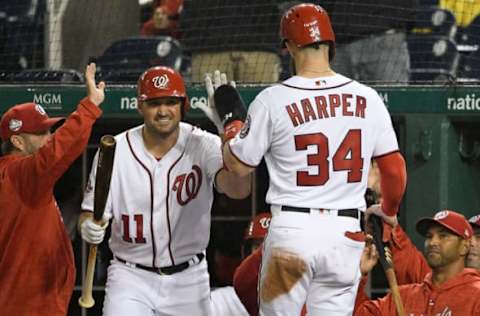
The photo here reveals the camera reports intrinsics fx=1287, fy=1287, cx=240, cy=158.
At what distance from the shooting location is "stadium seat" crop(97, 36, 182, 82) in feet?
A: 28.1

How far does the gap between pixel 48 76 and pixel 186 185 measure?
2440 mm

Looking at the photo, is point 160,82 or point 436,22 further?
point 436,22

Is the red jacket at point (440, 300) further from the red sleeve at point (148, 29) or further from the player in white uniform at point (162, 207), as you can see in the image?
the red sleeve at point (148, 29)

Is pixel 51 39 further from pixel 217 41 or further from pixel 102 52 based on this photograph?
pixel 217 41

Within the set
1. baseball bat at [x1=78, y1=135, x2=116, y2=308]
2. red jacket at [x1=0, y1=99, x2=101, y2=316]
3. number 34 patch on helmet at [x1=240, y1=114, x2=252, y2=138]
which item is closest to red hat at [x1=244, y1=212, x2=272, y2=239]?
red jacket at [x1=0, y1=99, x2=101, y2=316]

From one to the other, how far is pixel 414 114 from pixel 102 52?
2561mm

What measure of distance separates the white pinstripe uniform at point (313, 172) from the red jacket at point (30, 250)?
3.91ft

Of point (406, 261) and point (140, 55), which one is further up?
point (140, 55)

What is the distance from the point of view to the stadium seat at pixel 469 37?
900 centimetres

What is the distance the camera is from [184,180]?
18.9ft

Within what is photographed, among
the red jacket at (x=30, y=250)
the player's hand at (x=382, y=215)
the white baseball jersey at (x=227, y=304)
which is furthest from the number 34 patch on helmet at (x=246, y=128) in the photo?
the white baseball jersey at (x=227, y=304)

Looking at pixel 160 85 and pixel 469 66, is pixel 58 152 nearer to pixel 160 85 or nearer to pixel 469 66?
pixel 160 85

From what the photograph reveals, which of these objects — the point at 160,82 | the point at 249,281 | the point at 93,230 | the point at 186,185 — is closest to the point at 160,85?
the point at 160,82

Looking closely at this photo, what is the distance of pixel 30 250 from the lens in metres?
5.73
